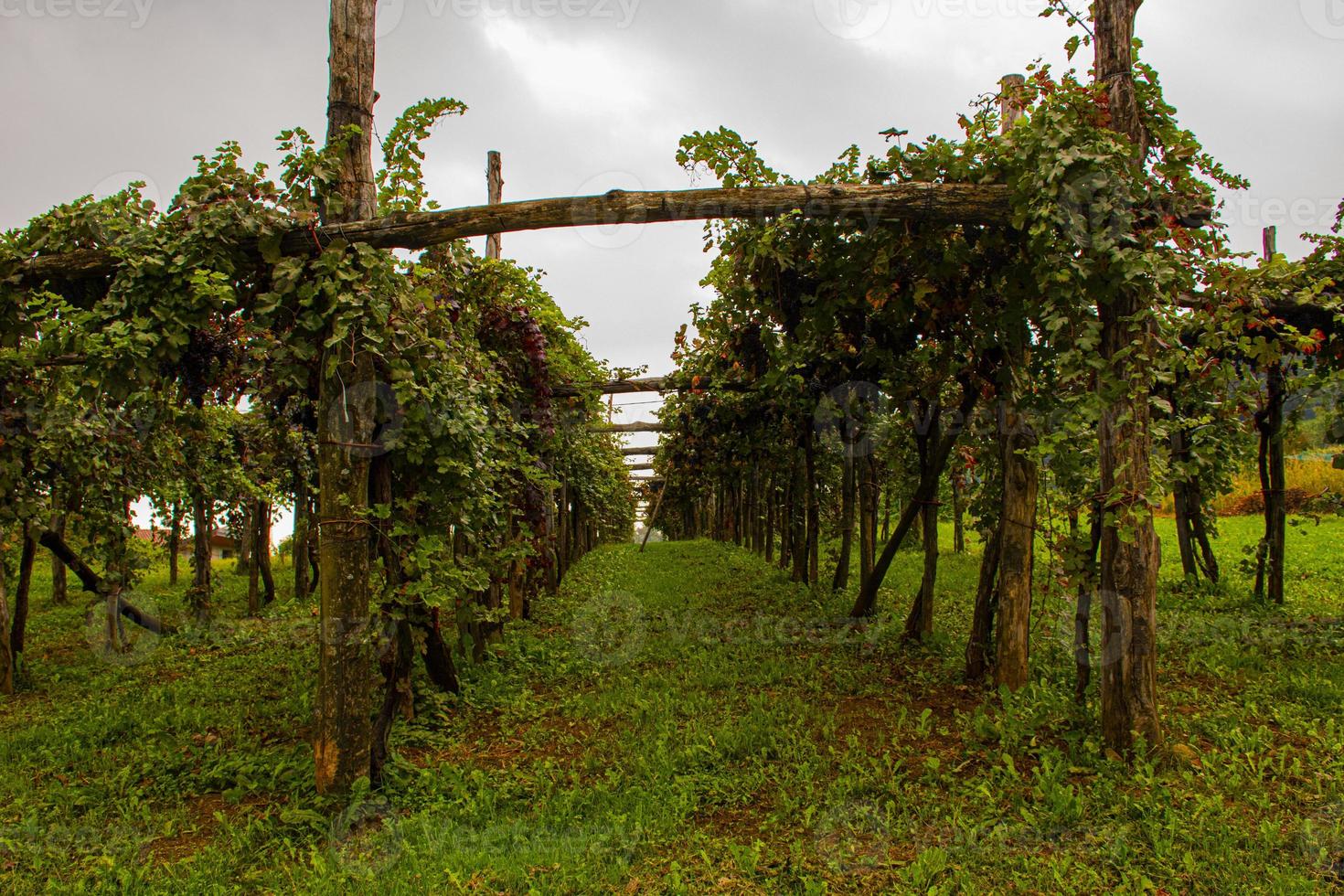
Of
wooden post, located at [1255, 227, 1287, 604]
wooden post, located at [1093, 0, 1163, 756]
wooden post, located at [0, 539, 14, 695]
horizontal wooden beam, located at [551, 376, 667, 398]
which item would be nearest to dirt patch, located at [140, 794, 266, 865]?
wooden post, located at [0, 539, 14, 695]

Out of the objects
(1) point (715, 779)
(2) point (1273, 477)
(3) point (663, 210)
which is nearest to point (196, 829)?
(1) point (715, 779)

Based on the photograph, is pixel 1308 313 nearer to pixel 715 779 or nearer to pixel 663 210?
pixel 663 210

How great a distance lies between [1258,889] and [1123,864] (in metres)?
0.45

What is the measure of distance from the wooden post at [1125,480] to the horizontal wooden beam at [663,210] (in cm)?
81

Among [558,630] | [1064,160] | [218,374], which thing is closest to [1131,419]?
[1064,160]

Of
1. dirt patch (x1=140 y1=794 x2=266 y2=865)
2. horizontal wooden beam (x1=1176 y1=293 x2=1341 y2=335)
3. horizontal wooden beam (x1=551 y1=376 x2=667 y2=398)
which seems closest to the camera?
dirt patch (x1=140 y1=794 x2=266 y2=865)

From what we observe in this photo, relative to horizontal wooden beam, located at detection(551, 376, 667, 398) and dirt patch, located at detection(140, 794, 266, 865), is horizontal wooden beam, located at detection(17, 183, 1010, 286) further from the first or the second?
horizontal wooden beam, located at detection(551, 376, 667, 398)

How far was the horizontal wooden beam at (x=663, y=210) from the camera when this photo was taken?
412 cm

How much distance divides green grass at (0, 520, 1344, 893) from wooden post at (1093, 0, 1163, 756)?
345 millimetres

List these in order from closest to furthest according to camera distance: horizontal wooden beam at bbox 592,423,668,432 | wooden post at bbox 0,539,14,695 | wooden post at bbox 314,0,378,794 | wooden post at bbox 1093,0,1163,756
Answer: wooden post at bbox 1093,0,1163,756 → wooden post at bbox 314,0,378,794 → wooden post at bbox 0,539,14,695 → horizontal wooden beam at bbox 592,423,668,432

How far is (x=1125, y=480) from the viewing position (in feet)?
12.7

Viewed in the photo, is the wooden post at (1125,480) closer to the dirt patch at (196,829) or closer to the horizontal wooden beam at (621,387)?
the dirt patch at (196,829)

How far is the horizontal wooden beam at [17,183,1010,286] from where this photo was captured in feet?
13.5

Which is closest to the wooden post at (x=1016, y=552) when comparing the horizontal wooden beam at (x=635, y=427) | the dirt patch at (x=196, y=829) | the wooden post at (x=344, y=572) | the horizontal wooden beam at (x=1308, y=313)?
the horizontal wooden beam at (x=1308, y=313)
